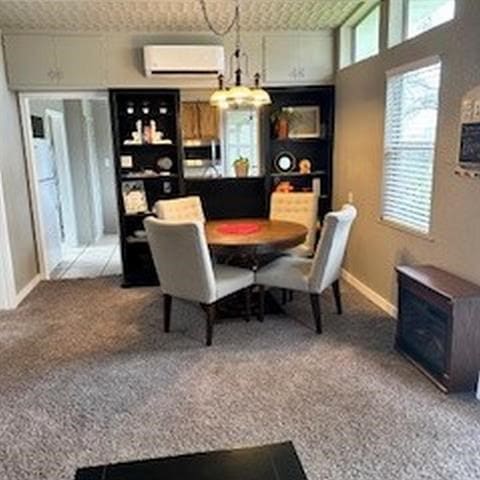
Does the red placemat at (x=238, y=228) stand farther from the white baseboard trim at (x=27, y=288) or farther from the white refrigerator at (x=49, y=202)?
the white refrigerator at (x=49, y=202)

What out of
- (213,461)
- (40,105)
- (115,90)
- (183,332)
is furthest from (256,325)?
(40,105)

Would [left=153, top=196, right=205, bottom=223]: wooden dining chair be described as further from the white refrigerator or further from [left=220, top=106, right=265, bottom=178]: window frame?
the white refrigerator

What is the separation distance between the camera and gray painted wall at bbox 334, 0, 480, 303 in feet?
9.04

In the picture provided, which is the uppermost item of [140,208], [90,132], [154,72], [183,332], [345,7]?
[345,7]

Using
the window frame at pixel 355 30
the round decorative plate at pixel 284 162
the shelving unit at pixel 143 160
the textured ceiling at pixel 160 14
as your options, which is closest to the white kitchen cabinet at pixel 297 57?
the textured ceiling at pixel 160 14

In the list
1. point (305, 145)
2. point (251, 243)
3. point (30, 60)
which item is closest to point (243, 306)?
point (251, 243)

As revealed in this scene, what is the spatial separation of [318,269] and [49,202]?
3662mm

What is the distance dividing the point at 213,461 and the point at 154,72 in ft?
12.2

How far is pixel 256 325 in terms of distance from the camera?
371cm

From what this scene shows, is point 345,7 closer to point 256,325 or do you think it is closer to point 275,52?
point 275,52

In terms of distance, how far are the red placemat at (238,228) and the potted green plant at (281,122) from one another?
51.6 inches

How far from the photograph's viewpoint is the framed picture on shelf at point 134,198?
16.1 ft

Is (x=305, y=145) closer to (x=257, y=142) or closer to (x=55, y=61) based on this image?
(x=257, y=142)

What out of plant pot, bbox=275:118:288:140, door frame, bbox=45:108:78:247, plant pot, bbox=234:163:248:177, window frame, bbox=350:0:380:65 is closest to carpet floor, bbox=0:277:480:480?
plant pot, bbox=234:163:248:177
